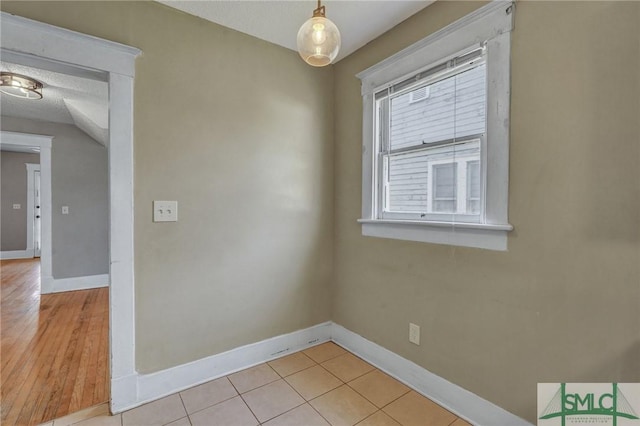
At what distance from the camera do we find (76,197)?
13.9ft

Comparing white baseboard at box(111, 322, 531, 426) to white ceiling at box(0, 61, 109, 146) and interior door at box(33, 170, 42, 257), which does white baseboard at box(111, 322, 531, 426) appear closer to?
white ceiling at box(0, 61, 109, 146)

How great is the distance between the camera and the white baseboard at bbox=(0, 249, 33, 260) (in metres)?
6.29

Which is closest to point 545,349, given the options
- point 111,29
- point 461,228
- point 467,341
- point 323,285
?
point 467,341

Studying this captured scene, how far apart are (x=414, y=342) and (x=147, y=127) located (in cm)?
220

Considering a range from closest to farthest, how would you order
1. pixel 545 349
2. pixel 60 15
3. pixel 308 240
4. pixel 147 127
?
1. pixel 545 349
2. pixel 60 15
3. pixel 147 127
4. pixel 308 240

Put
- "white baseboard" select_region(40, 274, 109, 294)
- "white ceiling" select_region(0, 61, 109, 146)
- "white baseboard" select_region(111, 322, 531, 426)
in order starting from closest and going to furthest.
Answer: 1. "white baseboard" select_region(111, 322, 531, 426)
2. "white ceiling" select_region(0, 61, 109, 146)
3. "white baseboard" select_region(40, 274, 109, 294)

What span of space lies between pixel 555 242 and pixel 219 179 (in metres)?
1.97

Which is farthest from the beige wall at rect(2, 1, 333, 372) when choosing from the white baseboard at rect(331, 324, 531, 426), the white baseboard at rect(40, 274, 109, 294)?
the white baseboard at rect(40, 274, 109, 294)

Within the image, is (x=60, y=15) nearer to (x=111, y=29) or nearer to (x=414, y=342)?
(x=111, y=29)

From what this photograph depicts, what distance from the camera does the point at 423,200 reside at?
1.91 metres

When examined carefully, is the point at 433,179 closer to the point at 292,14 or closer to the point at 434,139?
the point at 434,139

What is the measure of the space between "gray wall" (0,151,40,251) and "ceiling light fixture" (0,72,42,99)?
4872mm

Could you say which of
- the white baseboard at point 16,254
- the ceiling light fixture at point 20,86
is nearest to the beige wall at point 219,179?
the ceiling light fixture at point 20,86

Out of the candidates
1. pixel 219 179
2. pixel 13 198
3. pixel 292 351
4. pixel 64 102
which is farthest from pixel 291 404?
pixel 13 198
